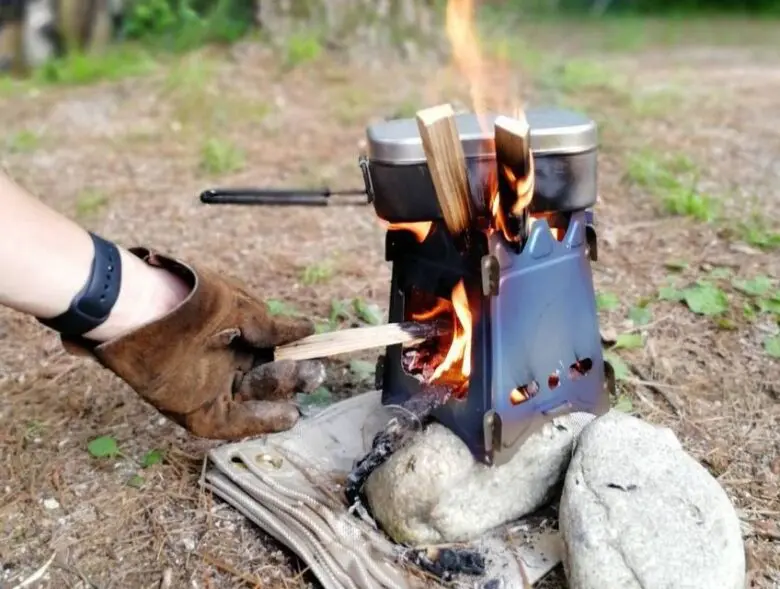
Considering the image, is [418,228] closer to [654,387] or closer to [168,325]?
[168,325]

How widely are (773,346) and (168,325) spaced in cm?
167

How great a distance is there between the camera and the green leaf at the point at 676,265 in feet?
9.53

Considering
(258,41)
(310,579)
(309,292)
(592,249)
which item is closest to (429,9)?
(258,41)

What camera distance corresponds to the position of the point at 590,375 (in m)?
1.85

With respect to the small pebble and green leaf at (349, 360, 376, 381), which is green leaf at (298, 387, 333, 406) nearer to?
green leaf at (349, 360, 376, 381)

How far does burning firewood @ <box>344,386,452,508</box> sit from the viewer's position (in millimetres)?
1793

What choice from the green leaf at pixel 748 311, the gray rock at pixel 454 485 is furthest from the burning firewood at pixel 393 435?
the green leaf at pixel 748 311

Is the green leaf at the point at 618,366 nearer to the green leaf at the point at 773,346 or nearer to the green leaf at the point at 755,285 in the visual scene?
the green leaf at the point at 773,346

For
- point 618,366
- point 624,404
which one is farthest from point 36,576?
point 618,366

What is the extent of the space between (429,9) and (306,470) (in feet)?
14.0

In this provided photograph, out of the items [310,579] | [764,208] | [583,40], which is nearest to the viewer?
[310,579]

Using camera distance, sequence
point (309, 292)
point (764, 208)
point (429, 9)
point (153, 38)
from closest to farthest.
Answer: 1. point (309, 292)
2. point (764, 208)
3. point (429, 9)
4. point (153, 38)

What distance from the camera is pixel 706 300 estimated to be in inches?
104

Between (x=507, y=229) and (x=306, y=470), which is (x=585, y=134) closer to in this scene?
(x=507, y=229)
